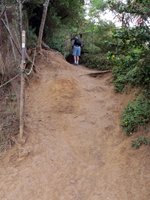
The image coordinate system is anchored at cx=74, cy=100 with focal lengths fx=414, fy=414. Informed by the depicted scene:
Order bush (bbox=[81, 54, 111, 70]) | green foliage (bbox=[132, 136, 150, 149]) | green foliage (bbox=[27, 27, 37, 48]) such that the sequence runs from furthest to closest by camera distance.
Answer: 1. bush (bbox=[81, 54, 111, 70])
2. green foliage (bbox=[27, 27, 37, 48])
3. green foliage (bbox=[132, 136, 150, 149])

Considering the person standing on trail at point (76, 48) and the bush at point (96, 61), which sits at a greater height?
the person standing on trail at point (76, 48)

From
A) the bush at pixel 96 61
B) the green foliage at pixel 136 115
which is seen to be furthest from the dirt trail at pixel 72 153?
the bush at pixel 96 61

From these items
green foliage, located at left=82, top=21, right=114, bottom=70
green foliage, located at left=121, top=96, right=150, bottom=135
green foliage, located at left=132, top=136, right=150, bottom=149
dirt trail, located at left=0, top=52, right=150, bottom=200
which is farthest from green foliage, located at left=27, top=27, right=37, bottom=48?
green foliage, located at left=132, top=136, right=150, bottom=149

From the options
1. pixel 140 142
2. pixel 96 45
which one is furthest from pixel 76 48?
pixel 140 142

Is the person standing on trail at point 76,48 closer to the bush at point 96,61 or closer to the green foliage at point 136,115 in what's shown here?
the bush at point 96,61

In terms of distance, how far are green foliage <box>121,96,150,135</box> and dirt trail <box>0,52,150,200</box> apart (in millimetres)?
292

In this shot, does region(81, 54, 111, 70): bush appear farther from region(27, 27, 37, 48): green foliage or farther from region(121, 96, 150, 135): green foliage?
region(121, 96, 150, 135): green foliage

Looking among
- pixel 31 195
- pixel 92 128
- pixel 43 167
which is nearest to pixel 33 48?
pixel 92 128

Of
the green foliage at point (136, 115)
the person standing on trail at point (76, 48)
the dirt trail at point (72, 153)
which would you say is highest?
the person standing on trail at point (76, 48)

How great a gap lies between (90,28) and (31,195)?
45.7 ft

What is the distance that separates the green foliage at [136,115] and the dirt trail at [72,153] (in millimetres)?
292

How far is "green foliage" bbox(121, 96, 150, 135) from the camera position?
401 inches

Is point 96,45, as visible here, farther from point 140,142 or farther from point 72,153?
point 140,142

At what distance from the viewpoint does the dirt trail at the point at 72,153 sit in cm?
880
